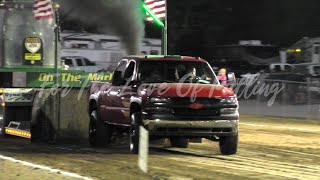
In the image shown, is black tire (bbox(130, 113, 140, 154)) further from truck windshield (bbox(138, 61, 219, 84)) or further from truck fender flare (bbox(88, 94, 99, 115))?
truck fender flare (bbox(88, 94, 99, 115))

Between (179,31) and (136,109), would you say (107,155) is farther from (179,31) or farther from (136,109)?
(179,31)

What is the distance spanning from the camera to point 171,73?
429 inches

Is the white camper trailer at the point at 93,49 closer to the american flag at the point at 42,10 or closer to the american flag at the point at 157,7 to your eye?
the american flag at the point at 157,7

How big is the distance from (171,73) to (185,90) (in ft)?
3.30

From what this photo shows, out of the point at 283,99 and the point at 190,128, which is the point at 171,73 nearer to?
the point at 190,128

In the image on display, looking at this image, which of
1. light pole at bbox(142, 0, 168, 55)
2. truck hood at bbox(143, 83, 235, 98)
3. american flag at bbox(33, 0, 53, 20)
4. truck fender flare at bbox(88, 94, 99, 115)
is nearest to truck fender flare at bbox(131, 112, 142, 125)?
truck hood at bbox(143, 83, 235, 98)

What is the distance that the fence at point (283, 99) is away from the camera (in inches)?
834

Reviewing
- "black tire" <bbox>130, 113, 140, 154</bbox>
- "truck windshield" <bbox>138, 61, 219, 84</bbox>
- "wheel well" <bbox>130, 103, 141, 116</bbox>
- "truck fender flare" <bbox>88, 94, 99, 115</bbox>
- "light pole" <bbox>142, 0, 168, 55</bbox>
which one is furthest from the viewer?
"light pole" <bbox>142, 0, 168, 55</bbox>

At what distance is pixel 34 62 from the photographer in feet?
45.5

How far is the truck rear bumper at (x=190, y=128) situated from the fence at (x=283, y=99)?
11.4 metres

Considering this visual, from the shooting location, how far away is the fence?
2117 centimetres

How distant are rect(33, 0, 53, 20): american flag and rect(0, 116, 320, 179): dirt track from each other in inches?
124

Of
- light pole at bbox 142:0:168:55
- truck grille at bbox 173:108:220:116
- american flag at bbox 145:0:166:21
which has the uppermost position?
american flag at bbox 145:0:166:21

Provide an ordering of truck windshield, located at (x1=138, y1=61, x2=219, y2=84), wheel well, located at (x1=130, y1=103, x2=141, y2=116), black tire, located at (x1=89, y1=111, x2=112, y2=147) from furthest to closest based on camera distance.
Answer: black tire, located at (x1=89, y1=111, x2=112, y2=147) → truck windshield, located at (x1=138, y1=61, x2=219, y2=84) → wheel well, located at (x1=130, y1=103, x2=141, y2=116)
